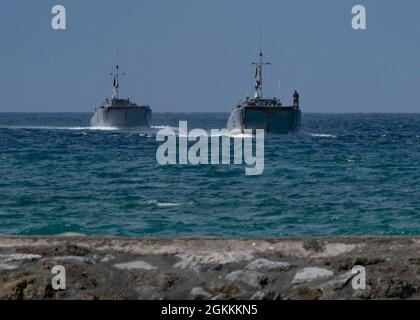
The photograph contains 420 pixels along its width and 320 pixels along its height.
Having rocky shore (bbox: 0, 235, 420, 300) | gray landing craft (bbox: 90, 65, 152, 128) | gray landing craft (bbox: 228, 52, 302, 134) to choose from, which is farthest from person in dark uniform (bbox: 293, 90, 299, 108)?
rocky shore (bbox: 0, 235, 420, 300)

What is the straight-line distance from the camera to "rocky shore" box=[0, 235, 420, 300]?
259 inches

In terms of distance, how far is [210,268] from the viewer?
704 cm

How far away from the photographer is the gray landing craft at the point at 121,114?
89250 mm

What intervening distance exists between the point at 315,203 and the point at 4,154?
25.5 m

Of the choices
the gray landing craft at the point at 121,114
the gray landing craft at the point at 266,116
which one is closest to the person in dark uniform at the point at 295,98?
the gray landing craft at the point at 266,116

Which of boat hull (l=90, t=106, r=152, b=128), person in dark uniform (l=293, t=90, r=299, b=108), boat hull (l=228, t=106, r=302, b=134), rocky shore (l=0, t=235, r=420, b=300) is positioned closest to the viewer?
rocky shore (l=0, t=235, r=420, b=300)

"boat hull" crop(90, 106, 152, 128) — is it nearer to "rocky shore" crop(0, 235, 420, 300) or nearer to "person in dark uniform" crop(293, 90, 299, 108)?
"person in dark uniform" crop(293, 90, 299, 108)

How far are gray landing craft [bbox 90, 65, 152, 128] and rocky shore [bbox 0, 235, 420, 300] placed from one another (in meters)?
82.0

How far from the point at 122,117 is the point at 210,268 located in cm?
8306

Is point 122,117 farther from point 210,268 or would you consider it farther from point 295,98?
point 210,268

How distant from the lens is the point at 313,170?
3206 cm

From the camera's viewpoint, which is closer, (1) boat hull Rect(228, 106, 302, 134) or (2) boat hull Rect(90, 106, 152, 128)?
(1) boat hull Rect(228, 106, 302, 134)

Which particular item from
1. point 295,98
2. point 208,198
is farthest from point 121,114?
point 208,198
